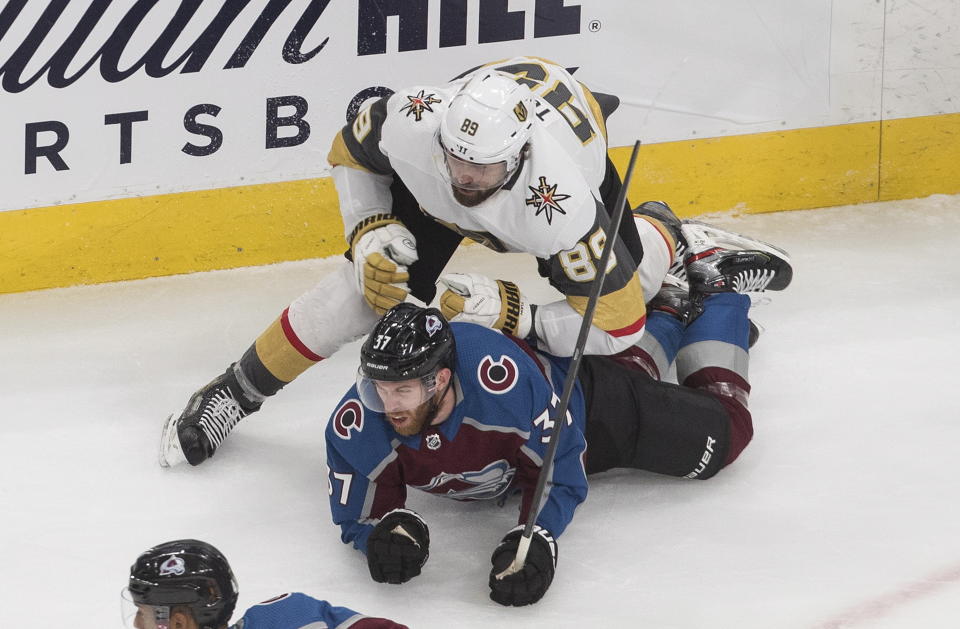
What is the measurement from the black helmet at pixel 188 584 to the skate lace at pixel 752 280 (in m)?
2.07

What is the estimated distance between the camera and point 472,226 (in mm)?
3369

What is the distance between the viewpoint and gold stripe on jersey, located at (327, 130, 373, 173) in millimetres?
3623

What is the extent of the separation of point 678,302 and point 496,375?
0.96m

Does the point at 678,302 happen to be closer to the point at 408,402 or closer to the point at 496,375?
the point at 496,375

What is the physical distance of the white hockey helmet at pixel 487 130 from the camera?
307 cm

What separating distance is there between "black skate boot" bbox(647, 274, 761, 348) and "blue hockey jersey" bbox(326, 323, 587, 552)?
673mm

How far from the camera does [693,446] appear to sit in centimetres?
345

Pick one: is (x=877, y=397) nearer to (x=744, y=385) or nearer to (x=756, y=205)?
(x=744, y=385)

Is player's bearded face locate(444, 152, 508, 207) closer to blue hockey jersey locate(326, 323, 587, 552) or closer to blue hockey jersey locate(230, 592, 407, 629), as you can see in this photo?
blue hockey jersey locate(326, 323, 587, 552)

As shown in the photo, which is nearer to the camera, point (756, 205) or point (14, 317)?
point (14, 317)

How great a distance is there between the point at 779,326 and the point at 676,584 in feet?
4.55

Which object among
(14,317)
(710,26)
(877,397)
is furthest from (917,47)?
(14,317)

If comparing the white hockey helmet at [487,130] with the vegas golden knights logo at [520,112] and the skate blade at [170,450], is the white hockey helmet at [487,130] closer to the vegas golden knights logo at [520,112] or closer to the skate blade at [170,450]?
the vegas golden knights logo at [520,112]

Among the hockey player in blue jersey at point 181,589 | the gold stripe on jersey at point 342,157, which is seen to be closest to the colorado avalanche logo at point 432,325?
the gold stripe on jersey at point 342,157
